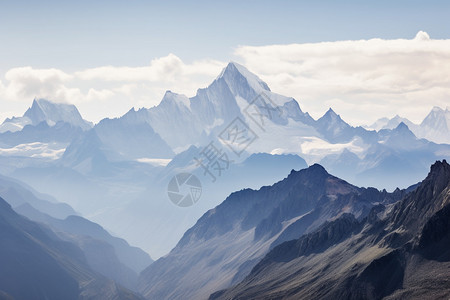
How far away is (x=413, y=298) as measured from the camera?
196 m

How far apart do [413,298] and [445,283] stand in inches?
442

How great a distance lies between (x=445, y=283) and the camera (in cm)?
19125
